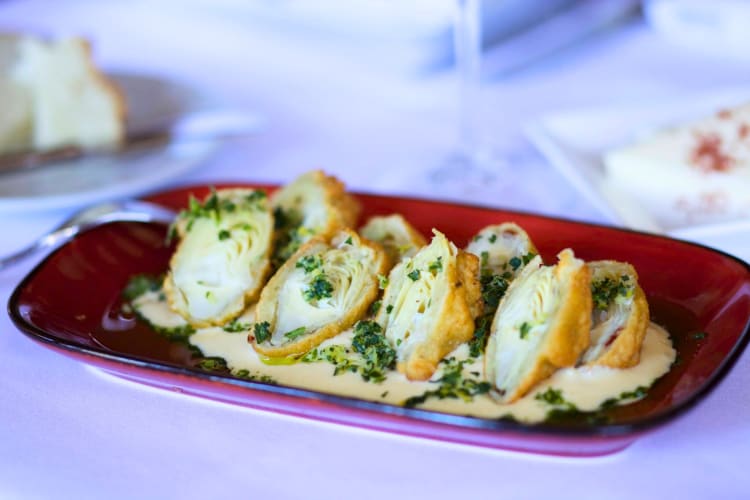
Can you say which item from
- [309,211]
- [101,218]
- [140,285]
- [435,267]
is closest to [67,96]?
[101,218]

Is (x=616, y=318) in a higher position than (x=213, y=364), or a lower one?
higher

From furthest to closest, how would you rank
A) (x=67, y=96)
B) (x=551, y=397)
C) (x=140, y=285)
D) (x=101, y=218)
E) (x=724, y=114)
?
(x=67, y=96) → (x=724, y=114) → (x=101, y=218) → (x=140, y=285) → (x=551, y=397)

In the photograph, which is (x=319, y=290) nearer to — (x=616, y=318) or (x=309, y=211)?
(x=309, y=211)

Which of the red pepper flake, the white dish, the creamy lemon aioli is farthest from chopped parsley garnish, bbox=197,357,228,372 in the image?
the red pepper flake

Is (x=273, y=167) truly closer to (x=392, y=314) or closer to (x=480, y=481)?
(x=392, y=314)

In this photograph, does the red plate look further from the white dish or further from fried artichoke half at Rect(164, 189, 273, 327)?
the white dish

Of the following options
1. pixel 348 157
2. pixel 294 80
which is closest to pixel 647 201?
pixel 348 157
